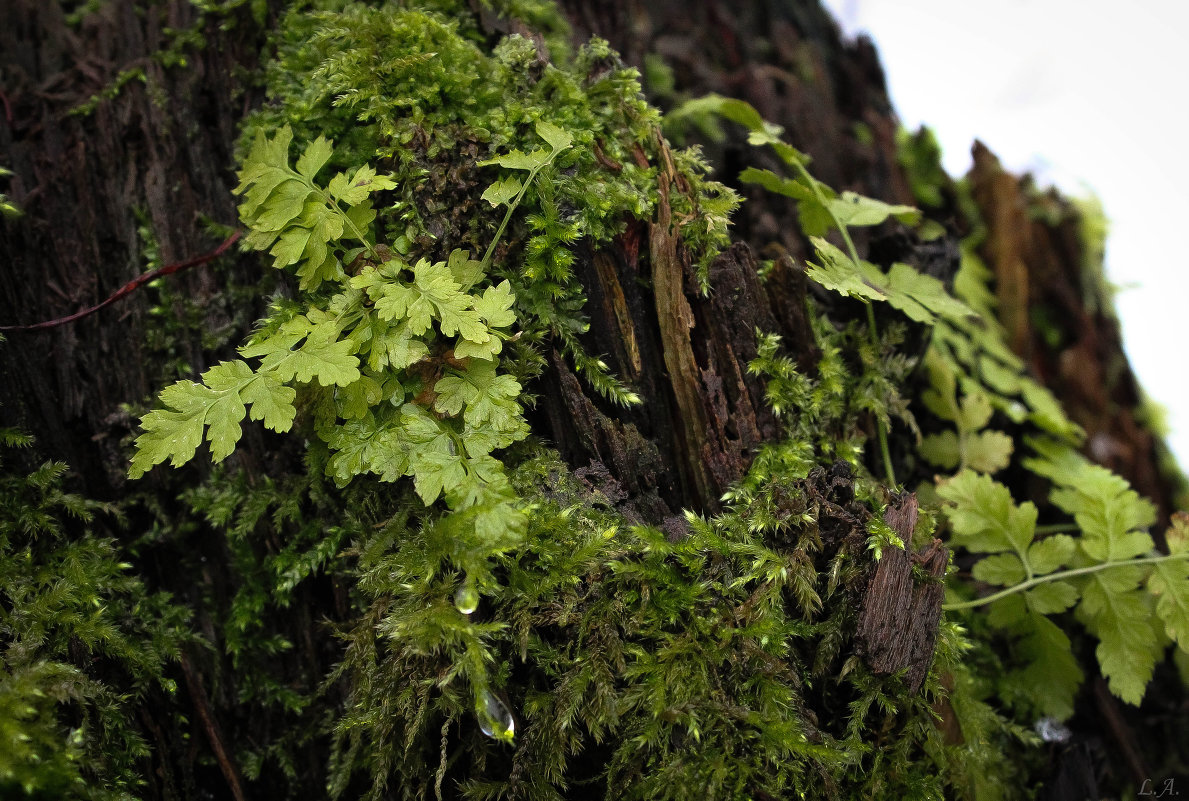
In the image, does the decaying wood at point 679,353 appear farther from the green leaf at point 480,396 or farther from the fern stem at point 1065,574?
the fern stem at point 1065,574

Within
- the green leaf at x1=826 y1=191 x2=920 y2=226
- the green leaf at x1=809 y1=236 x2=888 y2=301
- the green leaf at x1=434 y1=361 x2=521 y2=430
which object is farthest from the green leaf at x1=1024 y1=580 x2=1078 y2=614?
the green leaf at x1=434 y1=361 x2=521 y2=430

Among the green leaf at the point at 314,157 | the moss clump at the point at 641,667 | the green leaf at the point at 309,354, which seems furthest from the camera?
the green leaf at the point at 314,157

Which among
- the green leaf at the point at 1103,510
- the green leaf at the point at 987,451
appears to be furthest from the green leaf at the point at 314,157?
the green leaf at the point at 1103,510

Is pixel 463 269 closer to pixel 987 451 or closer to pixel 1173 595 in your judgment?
pixel 987 451

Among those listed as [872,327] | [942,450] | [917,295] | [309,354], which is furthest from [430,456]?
[942,450]

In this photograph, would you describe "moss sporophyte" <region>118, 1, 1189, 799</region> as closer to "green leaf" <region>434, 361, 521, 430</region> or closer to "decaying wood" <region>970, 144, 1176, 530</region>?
"green leaf" <region>434, 361, 521, 430</region>

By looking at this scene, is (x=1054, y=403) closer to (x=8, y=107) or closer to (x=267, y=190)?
(x=267, y=190)
